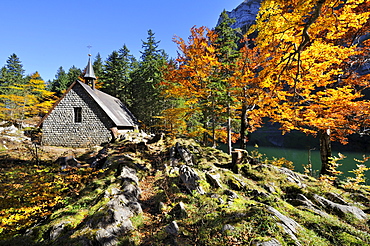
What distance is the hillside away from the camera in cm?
389

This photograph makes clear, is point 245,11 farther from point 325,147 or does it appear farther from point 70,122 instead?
point 70,122

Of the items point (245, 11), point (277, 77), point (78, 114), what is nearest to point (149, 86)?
point (78, 114)

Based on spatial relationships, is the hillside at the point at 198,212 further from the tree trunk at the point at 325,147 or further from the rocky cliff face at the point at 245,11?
the rocky cliff face at the point at 245,11

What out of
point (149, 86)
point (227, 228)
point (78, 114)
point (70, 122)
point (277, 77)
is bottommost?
point (227, 228)

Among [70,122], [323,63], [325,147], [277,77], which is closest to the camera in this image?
[323,63]

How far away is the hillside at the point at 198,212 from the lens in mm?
3889

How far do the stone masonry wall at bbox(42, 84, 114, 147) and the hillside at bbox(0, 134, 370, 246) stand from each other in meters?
9.27

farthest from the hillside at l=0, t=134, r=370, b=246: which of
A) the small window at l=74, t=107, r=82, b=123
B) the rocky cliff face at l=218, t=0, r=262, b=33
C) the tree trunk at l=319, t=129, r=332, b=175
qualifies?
the rocky cliff face at l=218, t=0, r=262, b=33

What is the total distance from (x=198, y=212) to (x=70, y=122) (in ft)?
54.4

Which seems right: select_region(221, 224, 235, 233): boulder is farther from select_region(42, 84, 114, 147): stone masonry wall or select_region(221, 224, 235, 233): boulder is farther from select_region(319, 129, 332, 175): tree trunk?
select_region(42, 84, 114, 147): stone masonry wall

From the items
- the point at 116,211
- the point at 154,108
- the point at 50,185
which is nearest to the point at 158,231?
the point at 116,211

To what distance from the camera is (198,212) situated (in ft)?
16.8

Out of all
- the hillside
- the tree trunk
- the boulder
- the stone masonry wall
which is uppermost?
the stone masonry wall

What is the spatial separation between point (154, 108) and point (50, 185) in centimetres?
1891
